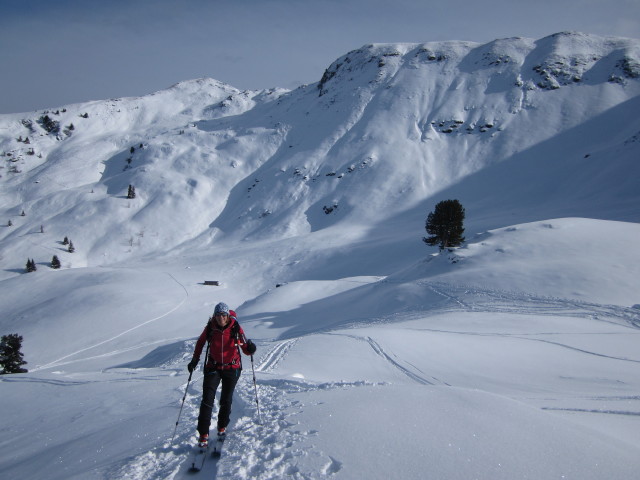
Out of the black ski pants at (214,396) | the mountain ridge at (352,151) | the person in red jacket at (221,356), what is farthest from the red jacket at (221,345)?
the mountain ridge at (352,151)

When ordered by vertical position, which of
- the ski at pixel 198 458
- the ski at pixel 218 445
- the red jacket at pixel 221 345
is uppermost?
the red jacket at pixel 221 345

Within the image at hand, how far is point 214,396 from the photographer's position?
5945 millimetres

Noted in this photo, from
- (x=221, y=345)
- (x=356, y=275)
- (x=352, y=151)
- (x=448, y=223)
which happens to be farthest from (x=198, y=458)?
(x=352, y=151)

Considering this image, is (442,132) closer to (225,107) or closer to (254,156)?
(254,156)

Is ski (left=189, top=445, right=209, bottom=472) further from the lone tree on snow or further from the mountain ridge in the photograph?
the mountain ridge

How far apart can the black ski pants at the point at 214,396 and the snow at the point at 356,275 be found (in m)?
0.47

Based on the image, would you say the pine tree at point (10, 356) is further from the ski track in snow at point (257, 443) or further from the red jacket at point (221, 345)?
the red jacket at point (221, 345)

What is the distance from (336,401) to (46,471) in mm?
5005

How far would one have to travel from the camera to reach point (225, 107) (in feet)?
511

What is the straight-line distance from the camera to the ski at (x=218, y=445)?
17.6 ft

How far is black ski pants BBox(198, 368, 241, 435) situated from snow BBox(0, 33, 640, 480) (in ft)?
1.55

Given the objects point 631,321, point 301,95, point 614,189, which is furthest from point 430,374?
point 301,95

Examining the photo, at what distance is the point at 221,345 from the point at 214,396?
31.7 inches

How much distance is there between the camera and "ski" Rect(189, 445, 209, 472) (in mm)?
5096
